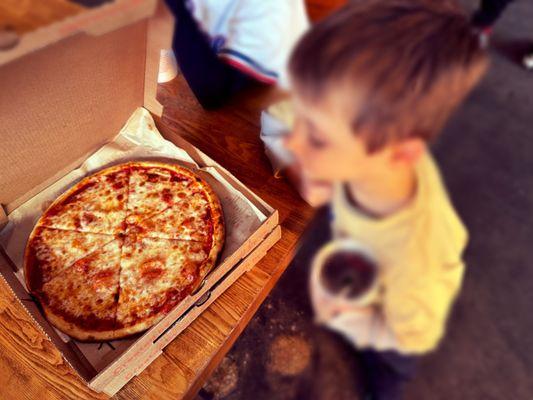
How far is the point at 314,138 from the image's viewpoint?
0.32 metres

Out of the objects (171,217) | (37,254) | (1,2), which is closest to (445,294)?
(1,2)


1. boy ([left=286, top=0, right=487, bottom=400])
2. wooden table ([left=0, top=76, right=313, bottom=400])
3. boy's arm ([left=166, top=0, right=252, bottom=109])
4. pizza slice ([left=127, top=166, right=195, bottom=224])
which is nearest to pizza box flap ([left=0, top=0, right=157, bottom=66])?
boy's arm ([left=166, top=0, right=252, bottom=109])

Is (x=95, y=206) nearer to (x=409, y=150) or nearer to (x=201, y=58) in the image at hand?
(x=201, y=58)

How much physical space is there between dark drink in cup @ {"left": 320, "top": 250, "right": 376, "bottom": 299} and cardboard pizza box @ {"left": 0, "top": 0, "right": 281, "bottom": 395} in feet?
2.33

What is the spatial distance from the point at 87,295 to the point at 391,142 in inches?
45.8

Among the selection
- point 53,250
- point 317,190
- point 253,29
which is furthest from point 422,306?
point 53,250

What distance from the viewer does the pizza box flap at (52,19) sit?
1.65 feet

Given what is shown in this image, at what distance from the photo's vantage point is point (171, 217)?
1.38m

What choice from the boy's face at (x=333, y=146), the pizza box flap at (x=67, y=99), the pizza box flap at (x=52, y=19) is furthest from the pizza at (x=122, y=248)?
the boy's face at (x=333, y=146)

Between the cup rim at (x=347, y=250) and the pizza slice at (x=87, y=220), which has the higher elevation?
the cup rim at (x=347, y=250)

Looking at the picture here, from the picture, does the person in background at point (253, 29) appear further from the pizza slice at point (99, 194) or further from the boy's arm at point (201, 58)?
the pizza slice at point (99, 194)

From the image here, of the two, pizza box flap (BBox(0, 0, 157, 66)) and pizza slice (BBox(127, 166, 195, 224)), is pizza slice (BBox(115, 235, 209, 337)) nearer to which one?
pizza slice (BBox(127, 166, 195, 224))

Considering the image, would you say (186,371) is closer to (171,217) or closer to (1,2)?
(171,217)

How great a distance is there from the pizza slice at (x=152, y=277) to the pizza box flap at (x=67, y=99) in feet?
1.19
